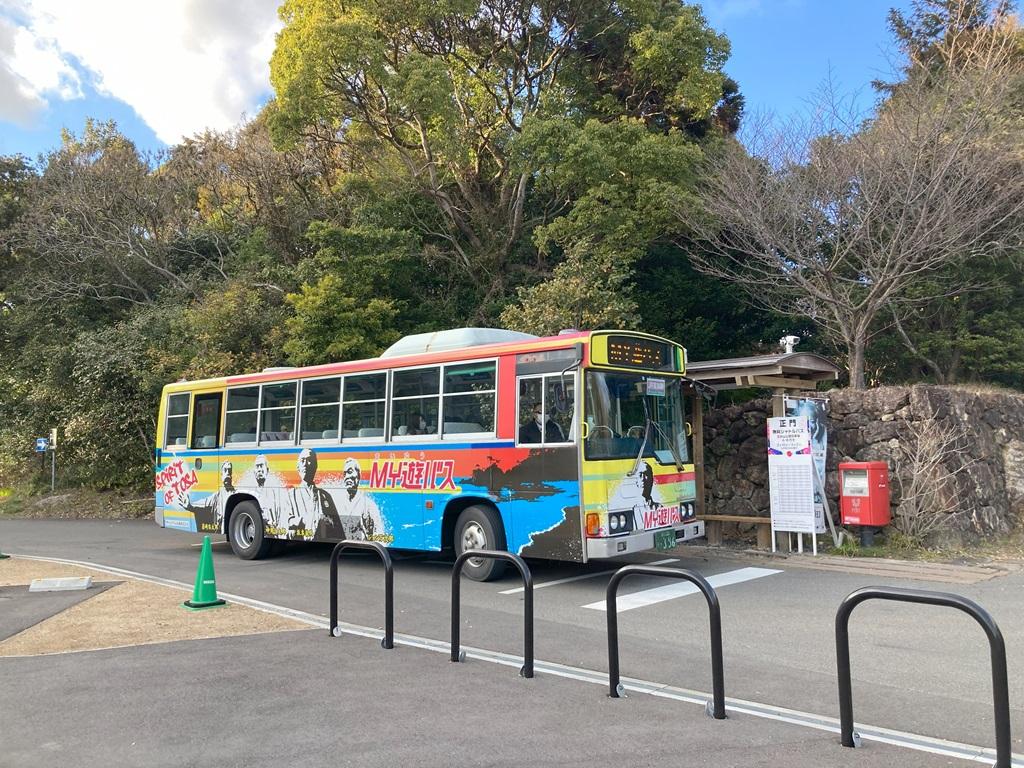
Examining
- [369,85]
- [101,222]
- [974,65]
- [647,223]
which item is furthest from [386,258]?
[974,65]

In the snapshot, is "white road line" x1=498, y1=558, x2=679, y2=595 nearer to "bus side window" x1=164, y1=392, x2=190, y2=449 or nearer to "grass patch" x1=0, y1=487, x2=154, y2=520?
"bus side window" x1=164, y1=392, x2=190, y2=449

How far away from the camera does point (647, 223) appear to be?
63.6 ft

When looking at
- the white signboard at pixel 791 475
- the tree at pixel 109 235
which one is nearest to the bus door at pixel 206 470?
the white signboard at pixel 791 475

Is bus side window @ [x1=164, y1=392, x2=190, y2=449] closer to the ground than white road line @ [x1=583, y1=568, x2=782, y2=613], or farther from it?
farther from it

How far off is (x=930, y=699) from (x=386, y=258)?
17.9 m

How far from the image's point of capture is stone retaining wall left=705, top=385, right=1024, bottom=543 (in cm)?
1247

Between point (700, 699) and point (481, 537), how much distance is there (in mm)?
5078

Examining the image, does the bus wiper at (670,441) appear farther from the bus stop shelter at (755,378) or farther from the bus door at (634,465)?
the bus stop shelter at (755,378)

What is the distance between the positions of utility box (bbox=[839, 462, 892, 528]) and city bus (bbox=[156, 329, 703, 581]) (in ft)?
8.55

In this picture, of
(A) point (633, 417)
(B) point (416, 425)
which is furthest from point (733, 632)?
(B) point (416, 425)

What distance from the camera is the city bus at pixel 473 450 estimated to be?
9.28m

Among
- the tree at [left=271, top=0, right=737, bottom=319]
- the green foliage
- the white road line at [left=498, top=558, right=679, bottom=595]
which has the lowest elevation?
the white road line at [left=498, top=558, right=679, bottom=595]

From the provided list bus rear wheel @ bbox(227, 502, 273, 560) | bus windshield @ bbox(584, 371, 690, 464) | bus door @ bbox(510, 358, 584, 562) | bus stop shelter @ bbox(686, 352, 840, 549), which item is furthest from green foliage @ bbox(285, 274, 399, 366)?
bus windshield @ bbox(584, 371, 690, 464)

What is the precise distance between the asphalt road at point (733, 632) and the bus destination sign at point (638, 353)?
2831 mm
